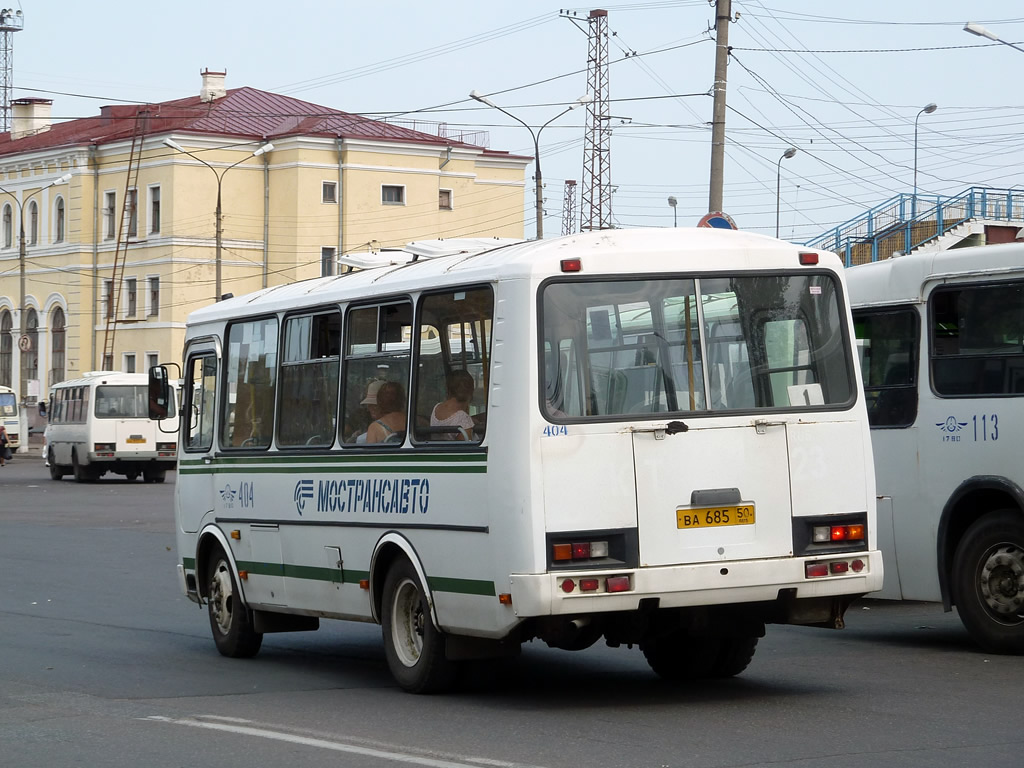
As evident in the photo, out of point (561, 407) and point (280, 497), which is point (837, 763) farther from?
point (280, 497)

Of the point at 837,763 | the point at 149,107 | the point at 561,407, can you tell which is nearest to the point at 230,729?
the point at 561,407

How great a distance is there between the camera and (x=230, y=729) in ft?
30.8

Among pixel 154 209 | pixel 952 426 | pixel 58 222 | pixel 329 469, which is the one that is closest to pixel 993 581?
pixel 952 426

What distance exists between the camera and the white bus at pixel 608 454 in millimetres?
9562

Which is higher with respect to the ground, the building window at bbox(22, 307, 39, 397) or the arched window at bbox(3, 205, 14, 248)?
the arched window at bbox(3, 205, 14, 248)

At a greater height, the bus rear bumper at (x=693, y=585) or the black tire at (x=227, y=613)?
the bus rear bumper at (x=693, y=585)

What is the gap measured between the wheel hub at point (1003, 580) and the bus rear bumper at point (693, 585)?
7.33 feet

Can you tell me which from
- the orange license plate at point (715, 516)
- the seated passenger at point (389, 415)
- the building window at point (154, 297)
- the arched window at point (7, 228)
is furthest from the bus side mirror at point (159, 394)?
the arched window at point (7, 228)

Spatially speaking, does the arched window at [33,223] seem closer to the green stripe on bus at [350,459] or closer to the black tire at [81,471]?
the black tire at [81,471]

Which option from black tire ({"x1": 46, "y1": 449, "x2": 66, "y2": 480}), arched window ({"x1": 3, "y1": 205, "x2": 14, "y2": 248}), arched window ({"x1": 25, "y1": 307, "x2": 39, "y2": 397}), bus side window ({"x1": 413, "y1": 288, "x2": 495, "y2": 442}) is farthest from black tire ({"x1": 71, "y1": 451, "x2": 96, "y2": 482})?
arched window ({"x1": 3, "y1": 205, "x2": 14, "y2": 248})

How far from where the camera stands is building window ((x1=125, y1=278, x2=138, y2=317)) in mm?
76188

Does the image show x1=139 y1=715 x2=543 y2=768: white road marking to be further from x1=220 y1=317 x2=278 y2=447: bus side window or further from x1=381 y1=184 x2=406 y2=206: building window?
x1=381 y1=184 x2=406 y2=206: building window

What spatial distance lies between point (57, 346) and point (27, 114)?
13249 millimetres

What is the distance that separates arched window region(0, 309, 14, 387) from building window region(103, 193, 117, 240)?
873 centimetres
